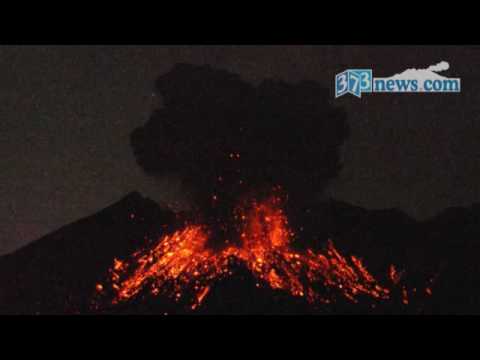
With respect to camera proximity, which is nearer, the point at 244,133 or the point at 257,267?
the point at 257,267

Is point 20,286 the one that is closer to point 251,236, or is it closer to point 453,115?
point 251,236

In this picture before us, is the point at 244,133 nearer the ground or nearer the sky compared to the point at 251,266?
nearer the sky

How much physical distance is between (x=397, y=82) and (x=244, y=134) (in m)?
1.75

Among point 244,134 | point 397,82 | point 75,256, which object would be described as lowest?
point 75,256

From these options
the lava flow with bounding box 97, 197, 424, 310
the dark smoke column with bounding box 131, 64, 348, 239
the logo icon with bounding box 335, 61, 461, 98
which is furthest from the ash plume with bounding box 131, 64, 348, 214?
the lava flow with bounding box 97, 197, 424, 310

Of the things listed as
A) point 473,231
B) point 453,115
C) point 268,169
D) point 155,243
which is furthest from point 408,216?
point 155,243

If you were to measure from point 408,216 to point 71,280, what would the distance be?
3.65m

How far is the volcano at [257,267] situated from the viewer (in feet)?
21.0

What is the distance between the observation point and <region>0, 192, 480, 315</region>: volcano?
641 cm

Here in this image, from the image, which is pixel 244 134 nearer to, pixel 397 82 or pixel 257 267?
pixel 257 267

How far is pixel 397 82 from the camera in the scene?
6.67m

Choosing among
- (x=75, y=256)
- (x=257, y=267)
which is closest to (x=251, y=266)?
(x=257, y=267)

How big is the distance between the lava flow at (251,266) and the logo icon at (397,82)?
4.80 feet

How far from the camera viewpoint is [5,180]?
6.57 metres
